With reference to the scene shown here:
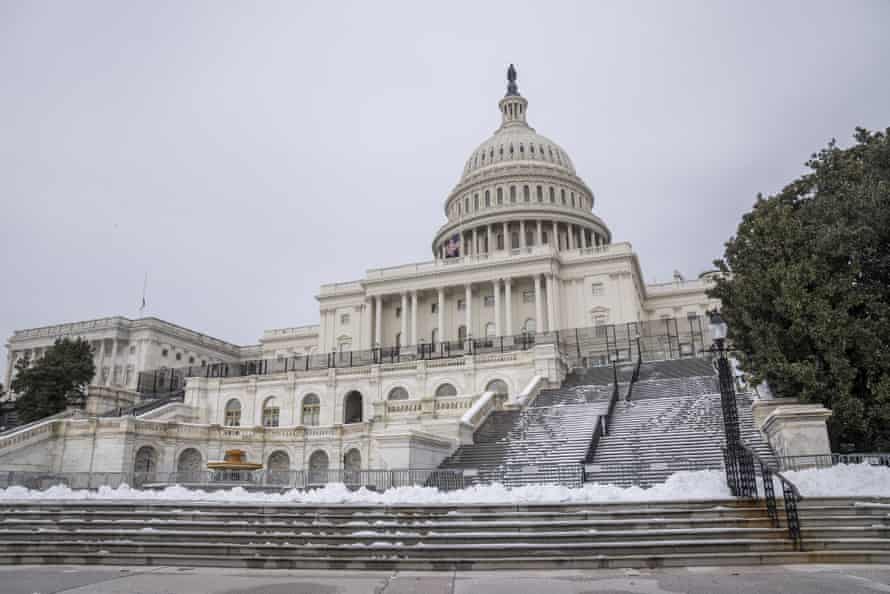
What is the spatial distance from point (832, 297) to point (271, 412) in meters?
38.3

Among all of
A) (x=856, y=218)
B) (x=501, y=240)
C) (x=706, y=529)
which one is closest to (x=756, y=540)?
(x=706, y=529)

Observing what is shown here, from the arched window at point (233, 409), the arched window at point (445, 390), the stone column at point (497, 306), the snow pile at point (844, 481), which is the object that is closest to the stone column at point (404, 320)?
the stone column at point (497, 306)

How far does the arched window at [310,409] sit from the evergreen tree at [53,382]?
17.4 metres

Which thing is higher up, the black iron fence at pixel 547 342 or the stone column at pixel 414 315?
the stone column at pixel 414 315

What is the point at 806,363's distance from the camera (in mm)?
20156

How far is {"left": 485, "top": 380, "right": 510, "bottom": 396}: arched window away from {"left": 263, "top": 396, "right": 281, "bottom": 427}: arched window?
15798 millimetres

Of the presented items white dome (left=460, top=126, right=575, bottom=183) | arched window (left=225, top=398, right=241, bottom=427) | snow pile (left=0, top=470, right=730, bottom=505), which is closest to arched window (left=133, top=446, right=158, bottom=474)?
arched window (left=225, top=398, right=241, bottom=427)

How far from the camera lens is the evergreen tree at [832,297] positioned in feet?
64.5

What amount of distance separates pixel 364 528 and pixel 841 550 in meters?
8.72

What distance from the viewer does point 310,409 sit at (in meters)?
49.2

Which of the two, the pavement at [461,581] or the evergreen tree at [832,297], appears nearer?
the pavement at [461,581]

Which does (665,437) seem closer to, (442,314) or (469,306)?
(469,306)

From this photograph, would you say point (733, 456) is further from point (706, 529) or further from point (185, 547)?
point (185, 547)

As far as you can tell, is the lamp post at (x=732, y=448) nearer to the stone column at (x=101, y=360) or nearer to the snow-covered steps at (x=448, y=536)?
the snow-covered steps at (x=448, y=536)
